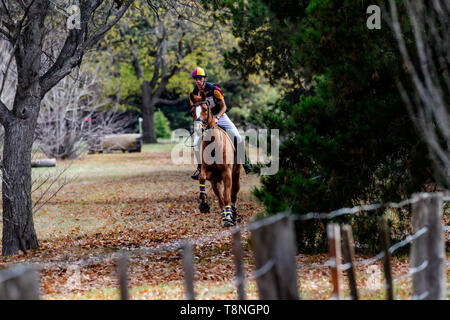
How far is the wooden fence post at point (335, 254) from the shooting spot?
18.2 feet

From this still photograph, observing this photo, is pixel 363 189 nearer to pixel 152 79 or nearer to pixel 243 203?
pixel 243 203

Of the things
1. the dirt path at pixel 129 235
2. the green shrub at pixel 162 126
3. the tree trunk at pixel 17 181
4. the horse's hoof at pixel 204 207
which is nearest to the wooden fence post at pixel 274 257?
the dirt path at pixel 129 235

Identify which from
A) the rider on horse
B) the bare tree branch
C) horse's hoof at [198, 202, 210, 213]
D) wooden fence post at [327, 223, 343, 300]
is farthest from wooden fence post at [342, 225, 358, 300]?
horse's hoof at [198, 202, 210, 213]

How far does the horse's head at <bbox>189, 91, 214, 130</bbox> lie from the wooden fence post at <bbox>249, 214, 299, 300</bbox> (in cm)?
747

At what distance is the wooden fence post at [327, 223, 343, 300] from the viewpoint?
556cm

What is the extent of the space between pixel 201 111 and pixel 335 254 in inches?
289

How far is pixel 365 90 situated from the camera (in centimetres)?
956

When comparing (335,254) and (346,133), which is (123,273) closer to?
(335,254)

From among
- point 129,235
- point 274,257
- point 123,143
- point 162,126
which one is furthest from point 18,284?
point 162,126

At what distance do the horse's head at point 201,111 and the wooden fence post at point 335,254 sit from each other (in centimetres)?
704

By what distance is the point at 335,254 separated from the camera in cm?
563

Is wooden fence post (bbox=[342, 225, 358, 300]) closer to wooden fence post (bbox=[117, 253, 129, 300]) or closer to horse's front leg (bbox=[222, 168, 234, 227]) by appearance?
wooden fence post (bbox=[117, 253, 129, 300])

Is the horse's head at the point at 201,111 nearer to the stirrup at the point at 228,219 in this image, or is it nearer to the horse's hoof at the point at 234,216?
the stirrup at the point at 228,219

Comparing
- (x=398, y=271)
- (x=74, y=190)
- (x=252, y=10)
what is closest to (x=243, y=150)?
(x=252, y=10)
